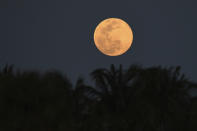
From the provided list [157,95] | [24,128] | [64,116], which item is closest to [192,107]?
[157,95]

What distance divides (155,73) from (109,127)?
546 cm

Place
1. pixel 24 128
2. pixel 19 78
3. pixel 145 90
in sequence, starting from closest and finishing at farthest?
1. pixel 24 128
2. pixel 19 78
3. pixel 145 90

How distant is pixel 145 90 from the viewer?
88.6 ft

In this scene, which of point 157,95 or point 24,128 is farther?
point 157,95

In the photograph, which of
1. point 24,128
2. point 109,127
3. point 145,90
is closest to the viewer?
point 24,128

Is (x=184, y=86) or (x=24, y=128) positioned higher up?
(x=184, y=86)

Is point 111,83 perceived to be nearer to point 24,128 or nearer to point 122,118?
point 122,118

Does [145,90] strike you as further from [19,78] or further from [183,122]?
[19,78]

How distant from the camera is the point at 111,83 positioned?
2664 centimetres

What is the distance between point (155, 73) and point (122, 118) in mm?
4409

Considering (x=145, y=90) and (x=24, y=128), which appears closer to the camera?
(x=24, y=128)

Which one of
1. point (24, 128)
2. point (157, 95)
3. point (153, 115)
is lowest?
point (24, 128)

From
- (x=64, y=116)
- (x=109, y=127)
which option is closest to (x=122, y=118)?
(x=109, y=127)

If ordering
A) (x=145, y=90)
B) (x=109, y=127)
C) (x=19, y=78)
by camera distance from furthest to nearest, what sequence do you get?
(x=145, y=90), (x=109, y=127), (x=19, y=78)
